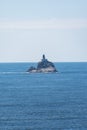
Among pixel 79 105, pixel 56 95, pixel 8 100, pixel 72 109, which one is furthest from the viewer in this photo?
pixel 56 95

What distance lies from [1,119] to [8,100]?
114 feet

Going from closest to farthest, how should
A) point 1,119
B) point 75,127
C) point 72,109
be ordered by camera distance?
1. point 75,127
2. point 1,119
3. point 72,109

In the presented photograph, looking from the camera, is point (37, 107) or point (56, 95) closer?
point (37, 107)

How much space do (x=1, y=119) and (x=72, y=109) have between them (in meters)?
18.2

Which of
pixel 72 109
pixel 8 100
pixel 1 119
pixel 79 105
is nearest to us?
pixel 1 119

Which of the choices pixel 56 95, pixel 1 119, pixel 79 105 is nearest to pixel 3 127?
pixel 1 119

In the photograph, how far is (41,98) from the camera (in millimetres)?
126688

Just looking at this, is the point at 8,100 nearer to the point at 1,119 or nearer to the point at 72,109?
the point at 72,109

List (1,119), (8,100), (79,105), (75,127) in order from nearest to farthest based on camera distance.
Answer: (75,127) < (1,119) < (79,105) < (8,100)

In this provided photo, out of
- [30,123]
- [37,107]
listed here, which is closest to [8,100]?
[37,107]

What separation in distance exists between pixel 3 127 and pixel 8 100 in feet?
139

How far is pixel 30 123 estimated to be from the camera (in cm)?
8412

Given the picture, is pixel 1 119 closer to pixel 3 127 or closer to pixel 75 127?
pixel 3 127

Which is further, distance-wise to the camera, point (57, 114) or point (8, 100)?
point (8, 100)
